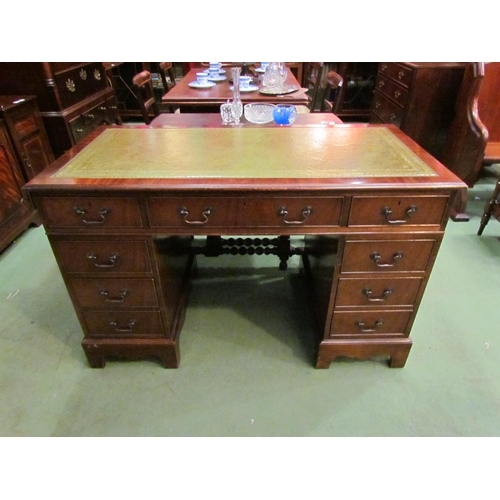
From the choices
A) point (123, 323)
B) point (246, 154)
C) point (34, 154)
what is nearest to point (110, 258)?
point (123, 323)

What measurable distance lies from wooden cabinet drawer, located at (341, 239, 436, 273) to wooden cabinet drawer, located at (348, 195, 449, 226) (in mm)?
77

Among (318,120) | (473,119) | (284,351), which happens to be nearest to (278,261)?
(284,351)

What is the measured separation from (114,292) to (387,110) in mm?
2857

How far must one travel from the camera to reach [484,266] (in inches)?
82.9

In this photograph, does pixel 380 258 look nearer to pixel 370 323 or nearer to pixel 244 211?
pixel 370 323

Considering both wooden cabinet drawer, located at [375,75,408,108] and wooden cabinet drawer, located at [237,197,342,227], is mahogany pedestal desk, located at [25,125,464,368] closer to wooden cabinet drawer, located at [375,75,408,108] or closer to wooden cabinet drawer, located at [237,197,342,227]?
wooden cabinet drawer, located at [237,197,342,227]

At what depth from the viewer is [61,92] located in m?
2.40

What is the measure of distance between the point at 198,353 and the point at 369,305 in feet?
2.55

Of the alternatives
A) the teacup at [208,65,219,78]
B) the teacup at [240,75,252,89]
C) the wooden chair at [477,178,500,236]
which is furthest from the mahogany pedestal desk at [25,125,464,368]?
the teacup at [208,65,219,78]

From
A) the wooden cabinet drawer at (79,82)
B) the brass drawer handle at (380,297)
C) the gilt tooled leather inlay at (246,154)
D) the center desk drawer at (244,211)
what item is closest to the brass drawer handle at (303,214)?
the center desk drawer at (244,211)

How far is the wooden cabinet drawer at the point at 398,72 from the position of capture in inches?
107

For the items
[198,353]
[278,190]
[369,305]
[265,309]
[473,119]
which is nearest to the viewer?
[278,190]

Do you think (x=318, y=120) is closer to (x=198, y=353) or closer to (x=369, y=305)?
(x=369, y=305)

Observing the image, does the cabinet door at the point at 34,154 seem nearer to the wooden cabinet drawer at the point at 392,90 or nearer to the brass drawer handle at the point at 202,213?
the brass drawer handle at the point at 202,213
